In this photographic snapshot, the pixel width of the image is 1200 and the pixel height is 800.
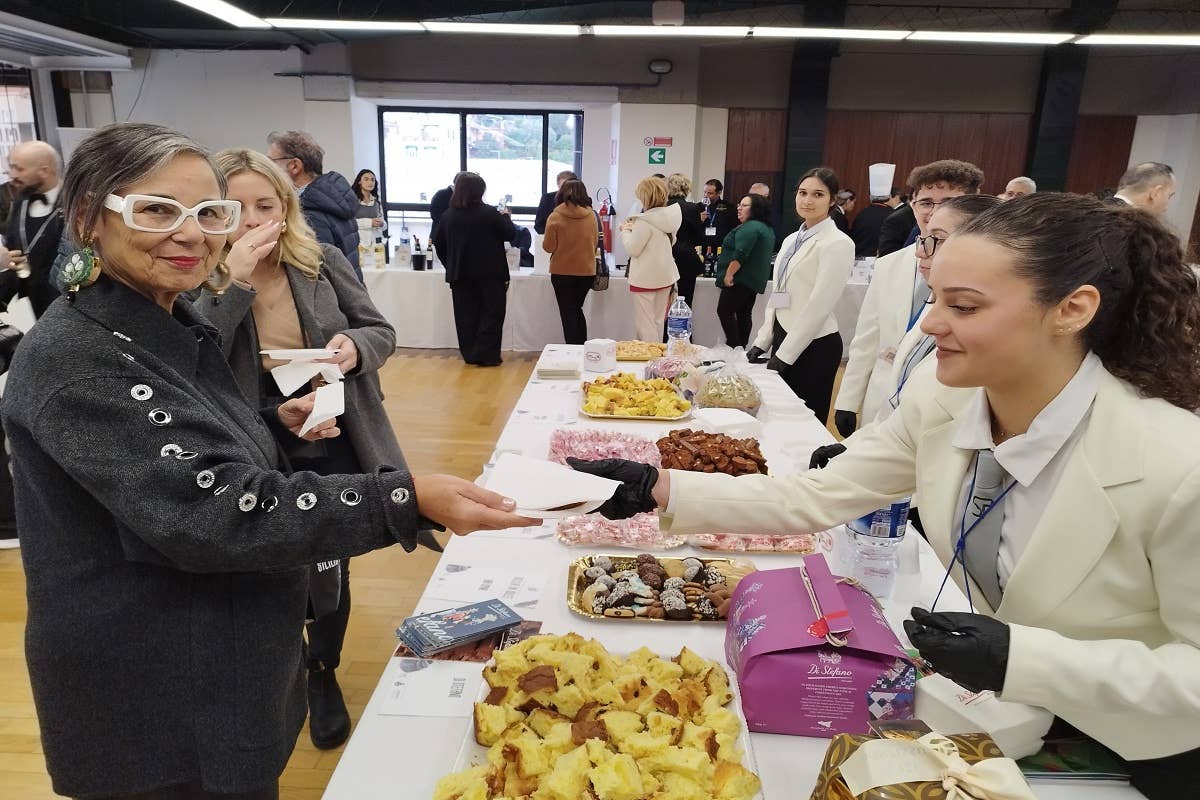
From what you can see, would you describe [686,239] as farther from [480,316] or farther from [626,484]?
[626,484]

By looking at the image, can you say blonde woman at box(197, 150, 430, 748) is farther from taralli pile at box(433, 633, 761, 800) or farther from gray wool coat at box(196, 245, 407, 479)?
taralli pile at box(433, 633, 761, 800)

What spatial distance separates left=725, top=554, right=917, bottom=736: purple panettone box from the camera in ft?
3.74

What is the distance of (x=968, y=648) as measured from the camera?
1003 mm

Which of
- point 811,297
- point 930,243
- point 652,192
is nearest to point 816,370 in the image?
point 811,297

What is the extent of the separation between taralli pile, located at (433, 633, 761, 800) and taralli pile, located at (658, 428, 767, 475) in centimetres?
85

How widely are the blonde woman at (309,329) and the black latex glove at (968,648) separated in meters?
1.09

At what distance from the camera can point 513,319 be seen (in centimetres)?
677

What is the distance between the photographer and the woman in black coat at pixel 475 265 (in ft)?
19.6

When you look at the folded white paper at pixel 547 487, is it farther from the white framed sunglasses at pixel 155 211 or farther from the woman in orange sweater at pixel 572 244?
the woman in orange sweater at pixel 572 244

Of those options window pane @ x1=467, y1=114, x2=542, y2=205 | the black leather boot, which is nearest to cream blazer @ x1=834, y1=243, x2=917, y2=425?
the black leather boot

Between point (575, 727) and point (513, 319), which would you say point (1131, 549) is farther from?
point (513, 319)

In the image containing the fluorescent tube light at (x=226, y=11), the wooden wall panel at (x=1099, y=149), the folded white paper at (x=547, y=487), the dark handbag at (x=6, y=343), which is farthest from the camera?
the wooden wall panel at (x=1099, y=149)

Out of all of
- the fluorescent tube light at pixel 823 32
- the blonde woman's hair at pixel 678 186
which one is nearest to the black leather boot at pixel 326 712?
the blonde woman's hair at pixel 678 186

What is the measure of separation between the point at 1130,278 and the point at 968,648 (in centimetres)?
57
